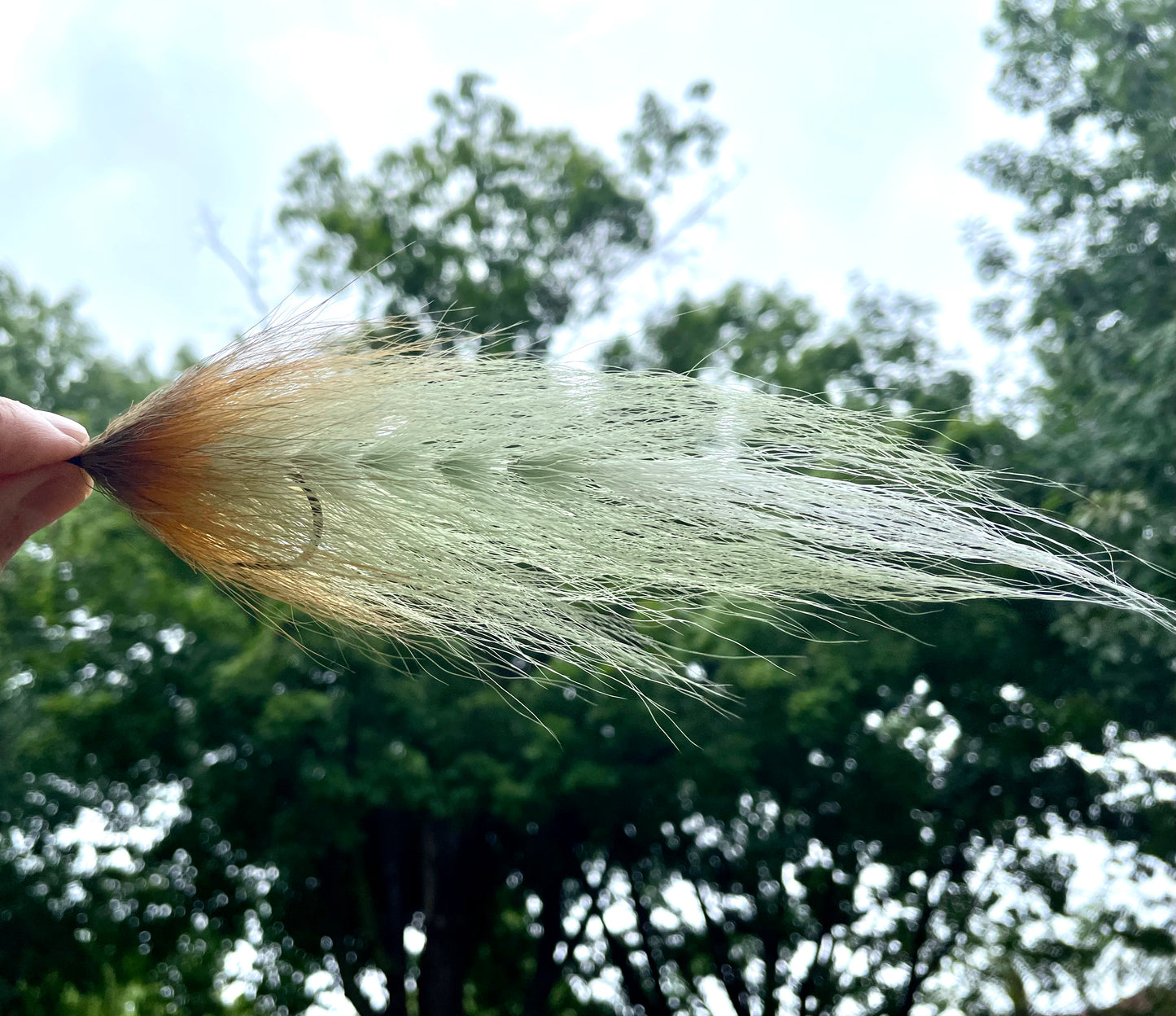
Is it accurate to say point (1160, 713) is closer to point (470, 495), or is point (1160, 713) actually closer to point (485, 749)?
point (485, 749)

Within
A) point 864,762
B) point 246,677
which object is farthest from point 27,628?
point 864,762

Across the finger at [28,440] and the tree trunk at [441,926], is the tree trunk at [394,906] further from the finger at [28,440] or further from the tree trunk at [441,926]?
the finger at [28,440]

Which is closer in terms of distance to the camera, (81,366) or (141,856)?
(141,856)

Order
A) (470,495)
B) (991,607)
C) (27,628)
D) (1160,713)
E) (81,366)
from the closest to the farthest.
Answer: (470,495) → (991,607) → (1160,713) → (27,628) → (81,366)

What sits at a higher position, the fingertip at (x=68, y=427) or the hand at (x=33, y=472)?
the fingertip at (x=68, y=427)

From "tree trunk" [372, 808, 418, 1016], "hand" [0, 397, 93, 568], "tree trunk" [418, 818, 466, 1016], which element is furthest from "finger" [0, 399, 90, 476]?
"tree trunk" [372, 808, 418, 1016]

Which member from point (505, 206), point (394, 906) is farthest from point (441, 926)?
point (505, 206)

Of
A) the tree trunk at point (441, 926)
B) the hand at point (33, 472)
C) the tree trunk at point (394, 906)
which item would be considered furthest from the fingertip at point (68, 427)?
the tree trunk at point (394, 906)

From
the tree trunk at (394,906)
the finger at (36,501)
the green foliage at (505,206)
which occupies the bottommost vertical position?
the finger at (36,501)

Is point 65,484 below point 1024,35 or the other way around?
below
